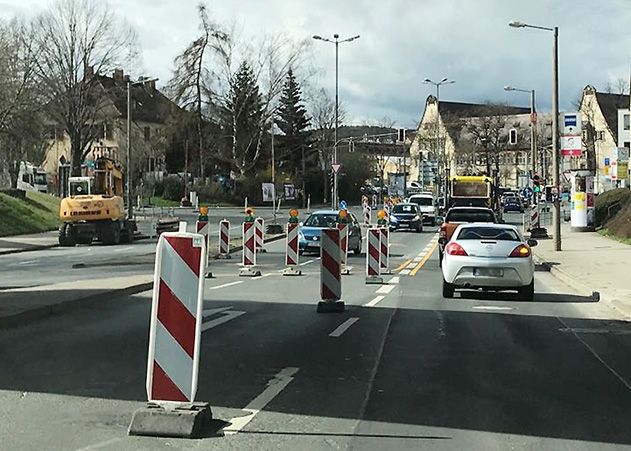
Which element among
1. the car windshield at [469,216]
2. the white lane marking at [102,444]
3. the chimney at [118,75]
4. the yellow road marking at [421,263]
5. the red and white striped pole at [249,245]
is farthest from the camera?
the chimney at [118,75]

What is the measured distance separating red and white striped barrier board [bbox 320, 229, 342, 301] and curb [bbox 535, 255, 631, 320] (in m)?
4.88

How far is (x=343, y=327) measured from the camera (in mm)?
13406

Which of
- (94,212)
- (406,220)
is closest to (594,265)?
(94,212)

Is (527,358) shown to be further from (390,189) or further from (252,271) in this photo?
(390,189)

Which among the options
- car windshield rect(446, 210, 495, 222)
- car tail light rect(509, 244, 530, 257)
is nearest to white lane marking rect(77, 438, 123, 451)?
car tail light rect(509, 244, 530, 257)

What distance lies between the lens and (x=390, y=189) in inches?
3711

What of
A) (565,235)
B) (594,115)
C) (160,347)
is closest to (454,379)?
(160,347)

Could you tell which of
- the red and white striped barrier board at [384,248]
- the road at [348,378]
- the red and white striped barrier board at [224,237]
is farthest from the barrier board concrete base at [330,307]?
the red and white striped barrier board at [224,237]

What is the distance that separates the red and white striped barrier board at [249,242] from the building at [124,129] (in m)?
34.5

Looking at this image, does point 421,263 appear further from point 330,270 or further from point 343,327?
point 343,327

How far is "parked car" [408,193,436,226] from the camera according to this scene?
60.0 metres

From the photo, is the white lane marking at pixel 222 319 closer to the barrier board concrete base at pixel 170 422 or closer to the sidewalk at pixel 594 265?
the barrier board concrete base at pixel 170 422

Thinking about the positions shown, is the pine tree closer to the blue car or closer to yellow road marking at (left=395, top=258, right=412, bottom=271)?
the blue car

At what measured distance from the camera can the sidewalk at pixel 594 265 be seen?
61.9 ft
